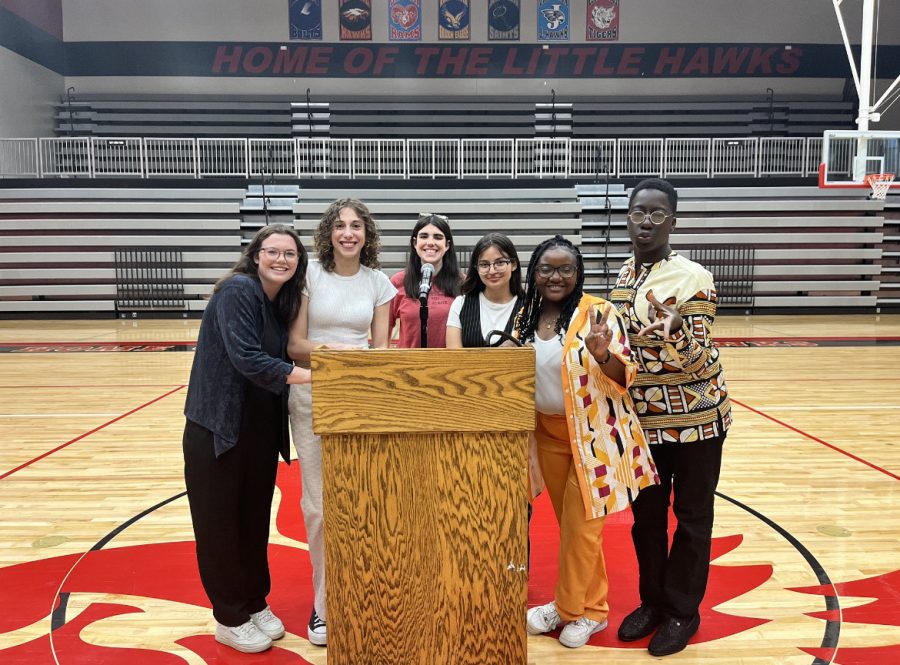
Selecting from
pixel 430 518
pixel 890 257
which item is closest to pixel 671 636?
pixel 430 518

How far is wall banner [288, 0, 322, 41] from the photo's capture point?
1775 centimetres

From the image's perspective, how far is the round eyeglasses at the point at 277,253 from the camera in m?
2.32

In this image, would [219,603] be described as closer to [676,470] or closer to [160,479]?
[676,470]

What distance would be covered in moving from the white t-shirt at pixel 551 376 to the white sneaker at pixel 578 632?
0.75 metres

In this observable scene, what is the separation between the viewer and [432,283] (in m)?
3.41

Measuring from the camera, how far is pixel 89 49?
1766cm

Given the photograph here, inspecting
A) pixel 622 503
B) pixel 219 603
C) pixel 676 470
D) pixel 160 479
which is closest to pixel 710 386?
pixel 676 470

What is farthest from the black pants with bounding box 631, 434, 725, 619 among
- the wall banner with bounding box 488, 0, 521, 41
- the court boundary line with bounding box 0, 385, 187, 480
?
the wall banner with bounding box 488, 0, 521, 41

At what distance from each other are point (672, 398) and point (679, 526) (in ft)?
1.46

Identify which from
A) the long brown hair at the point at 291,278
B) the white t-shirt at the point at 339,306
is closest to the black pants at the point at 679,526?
the white t-shirt at the point at 339,306

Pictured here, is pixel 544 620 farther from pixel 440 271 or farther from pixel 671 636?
pixel 440 271

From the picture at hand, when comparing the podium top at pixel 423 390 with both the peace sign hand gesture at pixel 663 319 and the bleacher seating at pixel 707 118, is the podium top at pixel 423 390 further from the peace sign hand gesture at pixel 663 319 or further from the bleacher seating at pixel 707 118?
the bleacher seating at pixel 707 118

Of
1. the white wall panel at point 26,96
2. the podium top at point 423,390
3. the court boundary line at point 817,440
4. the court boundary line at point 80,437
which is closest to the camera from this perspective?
the podium top at point 423,390

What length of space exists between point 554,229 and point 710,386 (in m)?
12.1
